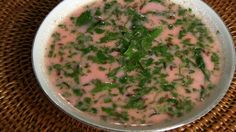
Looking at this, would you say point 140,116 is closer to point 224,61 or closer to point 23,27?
point 224,61

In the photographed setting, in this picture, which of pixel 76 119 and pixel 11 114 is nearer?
pixel 76 119

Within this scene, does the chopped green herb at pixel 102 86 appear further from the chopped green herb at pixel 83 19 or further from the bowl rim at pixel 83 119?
the chopped green herb at pixel 83 19

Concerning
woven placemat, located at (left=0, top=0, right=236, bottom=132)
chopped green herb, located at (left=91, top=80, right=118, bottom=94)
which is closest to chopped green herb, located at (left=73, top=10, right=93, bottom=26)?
woven placemat, located at (left=0, top=0, right=236, bottom=132)

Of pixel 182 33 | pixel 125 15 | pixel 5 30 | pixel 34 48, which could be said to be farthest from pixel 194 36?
pixel 5 30

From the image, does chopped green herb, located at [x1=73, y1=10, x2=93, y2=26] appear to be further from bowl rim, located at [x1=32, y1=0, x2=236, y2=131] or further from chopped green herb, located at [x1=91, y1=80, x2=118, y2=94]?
chopped green herb, located at [x1=91, y1=80, x2=118, y2=94]

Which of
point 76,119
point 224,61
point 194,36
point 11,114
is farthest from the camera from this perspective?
point 194,36

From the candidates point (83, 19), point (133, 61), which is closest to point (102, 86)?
point (133, 61)

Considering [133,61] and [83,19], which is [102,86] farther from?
[83,19]
